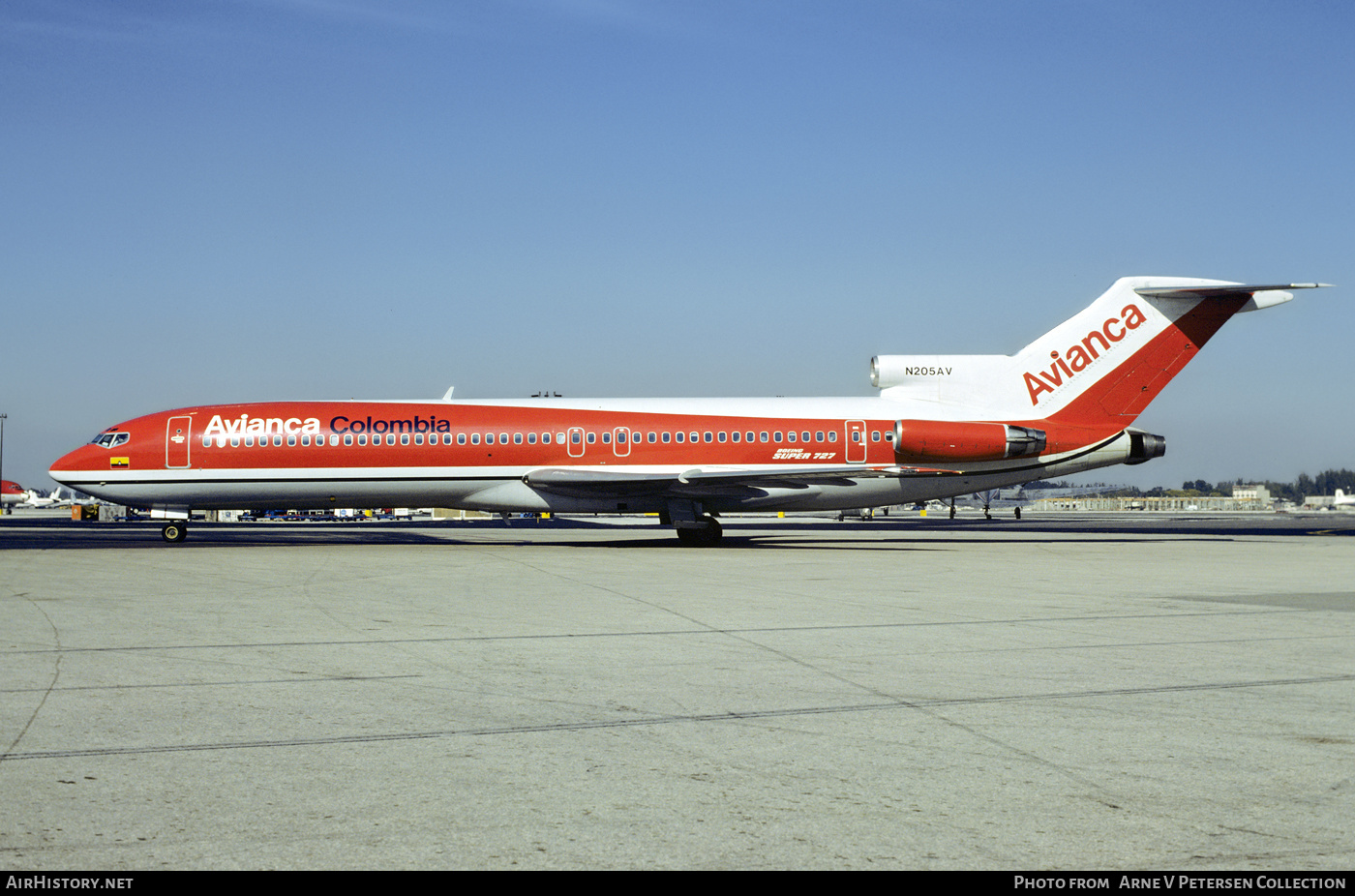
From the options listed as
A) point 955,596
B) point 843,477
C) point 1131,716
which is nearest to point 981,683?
point 1131,716

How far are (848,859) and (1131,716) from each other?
3.30 meters

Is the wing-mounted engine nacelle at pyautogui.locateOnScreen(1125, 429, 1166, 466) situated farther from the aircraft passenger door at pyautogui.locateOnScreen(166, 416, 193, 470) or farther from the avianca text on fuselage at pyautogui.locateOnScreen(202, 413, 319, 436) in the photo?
the aircraft passenger door at pyautogui.locateOnScreen(166, 416, 193, 470)

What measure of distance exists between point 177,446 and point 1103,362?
2436 centimetres

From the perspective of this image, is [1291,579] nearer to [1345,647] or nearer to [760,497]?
[1345,647]

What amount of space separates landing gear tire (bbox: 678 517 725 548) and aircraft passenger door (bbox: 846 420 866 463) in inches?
153

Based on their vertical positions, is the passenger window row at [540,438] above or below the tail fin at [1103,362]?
below

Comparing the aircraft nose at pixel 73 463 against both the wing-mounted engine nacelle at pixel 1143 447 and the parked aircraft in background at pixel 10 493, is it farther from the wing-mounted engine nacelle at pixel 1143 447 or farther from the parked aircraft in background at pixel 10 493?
the parked aircraft in background at pixel 10 493

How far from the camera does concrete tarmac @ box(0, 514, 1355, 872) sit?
4.19 metres

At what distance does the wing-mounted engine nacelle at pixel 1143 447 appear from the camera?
2830 centimetres

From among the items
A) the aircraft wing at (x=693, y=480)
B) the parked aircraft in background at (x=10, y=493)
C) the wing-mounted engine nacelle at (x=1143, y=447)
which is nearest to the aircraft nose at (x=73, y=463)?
the aircraft wing at (x=693, y=480)

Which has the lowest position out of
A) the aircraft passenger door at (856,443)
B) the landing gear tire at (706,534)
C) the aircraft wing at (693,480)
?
the landing gear tire at (706,534)

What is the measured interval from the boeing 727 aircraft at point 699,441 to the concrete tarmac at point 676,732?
13386mm

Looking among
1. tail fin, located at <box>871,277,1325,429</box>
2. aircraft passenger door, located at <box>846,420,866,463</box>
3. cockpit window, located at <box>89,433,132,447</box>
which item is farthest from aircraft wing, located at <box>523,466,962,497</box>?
cockpit window, located at <box>89,433,132,447</box>
